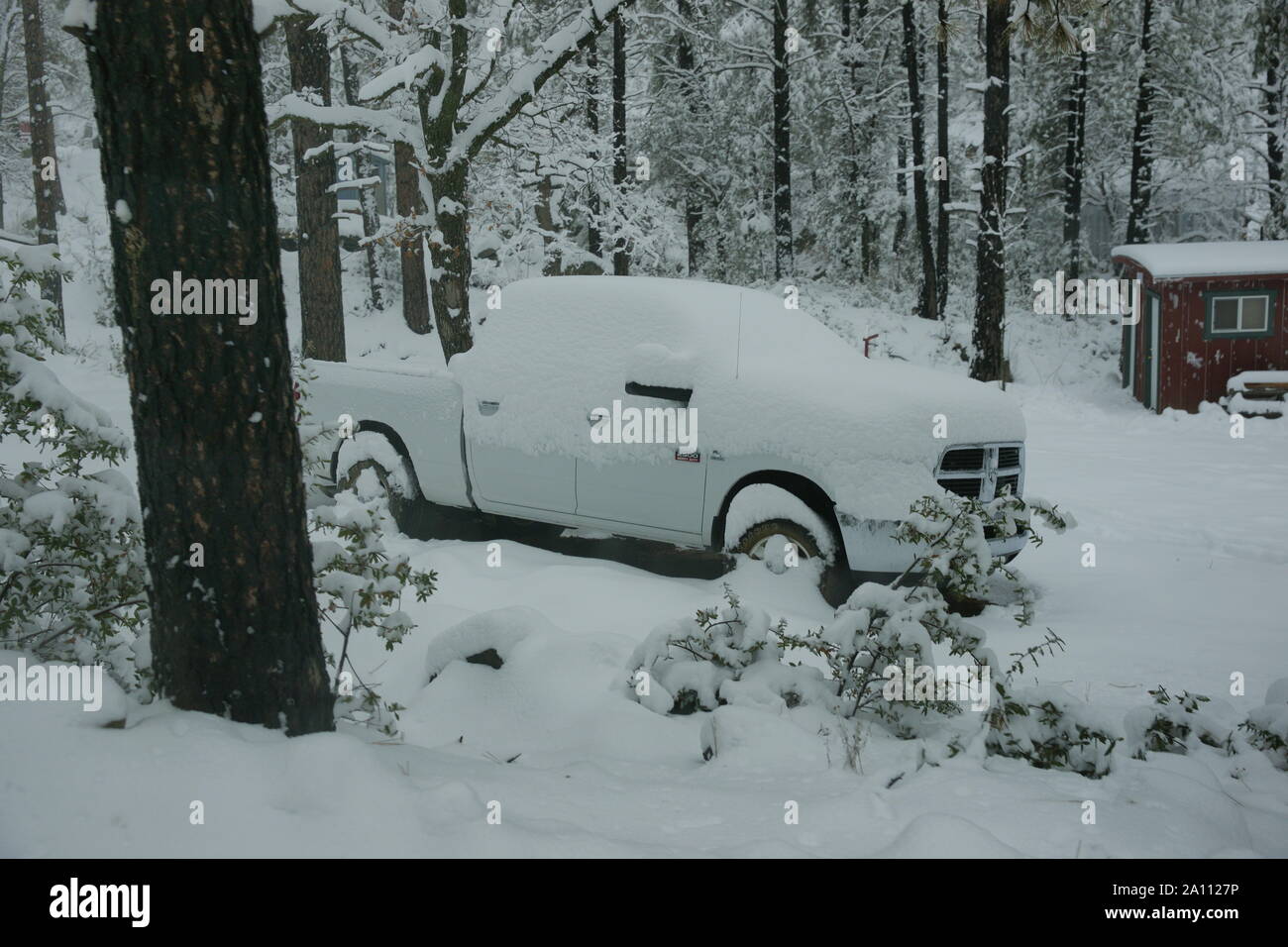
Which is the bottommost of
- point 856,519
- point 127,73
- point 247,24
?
point 856,519

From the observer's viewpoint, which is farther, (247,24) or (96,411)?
(96,411)

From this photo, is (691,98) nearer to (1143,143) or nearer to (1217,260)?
(1143,143)

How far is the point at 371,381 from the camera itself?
7.78 metres

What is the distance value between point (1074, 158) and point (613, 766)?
26.0 m

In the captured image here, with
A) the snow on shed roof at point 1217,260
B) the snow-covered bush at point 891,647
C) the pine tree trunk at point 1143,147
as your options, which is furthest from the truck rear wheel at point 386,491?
the pine tree trunk at point 1143,147

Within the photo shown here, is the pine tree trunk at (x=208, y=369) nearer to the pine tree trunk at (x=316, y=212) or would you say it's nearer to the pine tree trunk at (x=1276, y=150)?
the pine tree trunk at (x=316, y=212)

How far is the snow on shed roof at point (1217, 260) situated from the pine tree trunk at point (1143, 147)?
7.95 meters

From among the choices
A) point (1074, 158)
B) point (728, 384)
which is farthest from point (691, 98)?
point (728, 384)

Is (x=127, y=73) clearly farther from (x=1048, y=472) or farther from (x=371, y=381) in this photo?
(x=1048, y=472)

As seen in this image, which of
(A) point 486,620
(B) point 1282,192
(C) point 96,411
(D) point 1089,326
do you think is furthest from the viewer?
(D) point 1089,326

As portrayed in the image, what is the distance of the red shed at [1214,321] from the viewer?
15773mm

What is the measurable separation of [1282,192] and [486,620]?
23.3 metres
